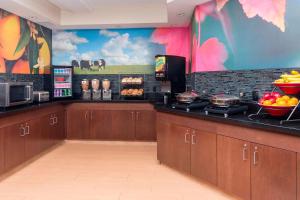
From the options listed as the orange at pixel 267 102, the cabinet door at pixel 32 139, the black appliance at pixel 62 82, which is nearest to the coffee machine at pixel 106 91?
the black appliance at pixel 62 82

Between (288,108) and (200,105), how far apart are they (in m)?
1.31

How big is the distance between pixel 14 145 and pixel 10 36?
204 cm

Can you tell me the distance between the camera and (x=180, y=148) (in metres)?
3.69

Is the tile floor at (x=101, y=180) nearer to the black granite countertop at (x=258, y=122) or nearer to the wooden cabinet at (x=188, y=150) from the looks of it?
the wooden cabinet at (x=188, y=150)

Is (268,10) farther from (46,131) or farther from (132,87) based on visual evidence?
(46,131)

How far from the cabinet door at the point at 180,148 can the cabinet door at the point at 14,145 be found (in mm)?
2199

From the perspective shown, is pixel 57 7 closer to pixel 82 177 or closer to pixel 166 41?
pixel 166 41

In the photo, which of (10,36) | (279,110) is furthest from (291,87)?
(10,36)

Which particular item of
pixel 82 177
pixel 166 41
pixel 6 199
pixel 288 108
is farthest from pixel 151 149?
pixel 288 108

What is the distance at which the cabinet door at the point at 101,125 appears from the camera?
5.69 metres

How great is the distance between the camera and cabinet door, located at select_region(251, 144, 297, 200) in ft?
7.39

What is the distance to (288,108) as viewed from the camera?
2.60 meters

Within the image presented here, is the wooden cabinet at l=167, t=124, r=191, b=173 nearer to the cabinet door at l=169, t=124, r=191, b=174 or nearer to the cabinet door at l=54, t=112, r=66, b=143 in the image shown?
the cabinet door at l=169, t=124, r=191, b=174

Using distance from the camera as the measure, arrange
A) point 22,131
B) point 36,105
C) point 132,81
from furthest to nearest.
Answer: point 132,81, point 36,105, point 22,131
